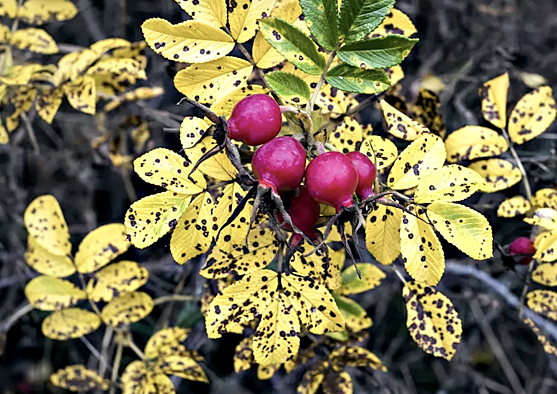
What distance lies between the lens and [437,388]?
277 cm

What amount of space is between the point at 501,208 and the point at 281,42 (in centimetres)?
68

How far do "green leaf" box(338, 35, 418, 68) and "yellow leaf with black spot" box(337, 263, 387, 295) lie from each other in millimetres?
564

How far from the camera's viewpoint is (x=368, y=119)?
1763 mm

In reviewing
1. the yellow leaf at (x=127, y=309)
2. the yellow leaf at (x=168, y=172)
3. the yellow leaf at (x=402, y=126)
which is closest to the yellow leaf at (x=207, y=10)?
the yellow leaf at (x=168, y=172)

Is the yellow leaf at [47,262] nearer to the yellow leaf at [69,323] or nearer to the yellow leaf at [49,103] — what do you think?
the yellow leaf at [69,323]

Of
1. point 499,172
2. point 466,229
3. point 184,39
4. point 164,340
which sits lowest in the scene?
point 164,340

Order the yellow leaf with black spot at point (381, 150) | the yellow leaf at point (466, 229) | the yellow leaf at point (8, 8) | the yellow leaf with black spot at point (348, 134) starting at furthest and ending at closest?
the yellow leaf at point (8, 8) < the yellow leaf with black spot at point (348, 134) < the yellow leaf with black spot at point (381, 150) < the yellow leaf at point (466, 229)

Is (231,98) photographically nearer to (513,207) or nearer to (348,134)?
(348,134)

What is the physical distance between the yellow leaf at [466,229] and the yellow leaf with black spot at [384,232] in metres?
0.08

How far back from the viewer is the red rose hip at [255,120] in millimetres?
755

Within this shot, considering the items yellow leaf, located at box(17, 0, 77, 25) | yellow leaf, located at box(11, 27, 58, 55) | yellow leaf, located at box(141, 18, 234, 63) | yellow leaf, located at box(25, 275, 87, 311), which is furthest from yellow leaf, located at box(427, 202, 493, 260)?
yellow leaf, located at box(17, 0, 77, 25)

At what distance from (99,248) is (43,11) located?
696mm

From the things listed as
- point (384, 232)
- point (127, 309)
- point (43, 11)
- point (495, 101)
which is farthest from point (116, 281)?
point (495, 101)

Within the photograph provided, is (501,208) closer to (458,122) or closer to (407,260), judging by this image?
(407,260)
